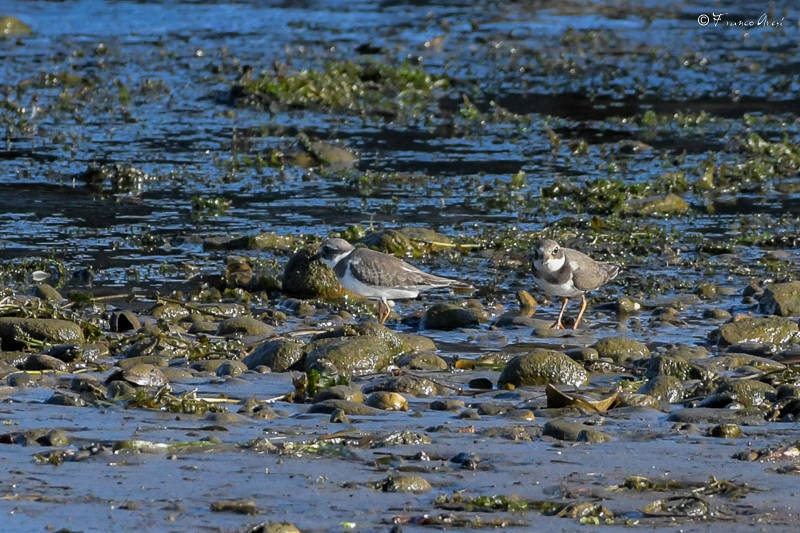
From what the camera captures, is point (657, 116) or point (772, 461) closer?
point (772, 461)

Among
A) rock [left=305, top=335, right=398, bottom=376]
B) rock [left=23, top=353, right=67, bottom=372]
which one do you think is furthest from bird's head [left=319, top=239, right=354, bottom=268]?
rock [left=23, top=353, right=67, bottom=372]

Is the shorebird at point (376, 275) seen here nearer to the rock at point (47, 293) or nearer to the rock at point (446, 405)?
the rock at point (47, 293)

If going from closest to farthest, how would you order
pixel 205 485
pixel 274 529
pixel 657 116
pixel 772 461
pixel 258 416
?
pixel 274 529 < pixel 205 485 < pixel 772 461 < pixel 258 416 < pixel 657 116

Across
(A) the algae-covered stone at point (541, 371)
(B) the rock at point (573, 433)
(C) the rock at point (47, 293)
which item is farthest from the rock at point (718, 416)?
(C) the rock at point (47, 293)

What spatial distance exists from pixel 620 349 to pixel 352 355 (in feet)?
5.77

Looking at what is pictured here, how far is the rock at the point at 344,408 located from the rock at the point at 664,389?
1.58m

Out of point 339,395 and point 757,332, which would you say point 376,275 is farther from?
point 757,332

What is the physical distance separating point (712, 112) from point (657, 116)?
3.78ft

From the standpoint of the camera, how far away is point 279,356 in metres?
8.44

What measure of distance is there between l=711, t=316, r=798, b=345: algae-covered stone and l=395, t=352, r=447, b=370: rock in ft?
6.37

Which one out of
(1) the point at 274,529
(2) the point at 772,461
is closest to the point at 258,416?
(1) the point at 274,529

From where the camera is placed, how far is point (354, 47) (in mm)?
22609

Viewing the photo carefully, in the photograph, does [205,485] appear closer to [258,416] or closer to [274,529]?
[274,529]

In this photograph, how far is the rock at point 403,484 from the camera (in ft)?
19.5
